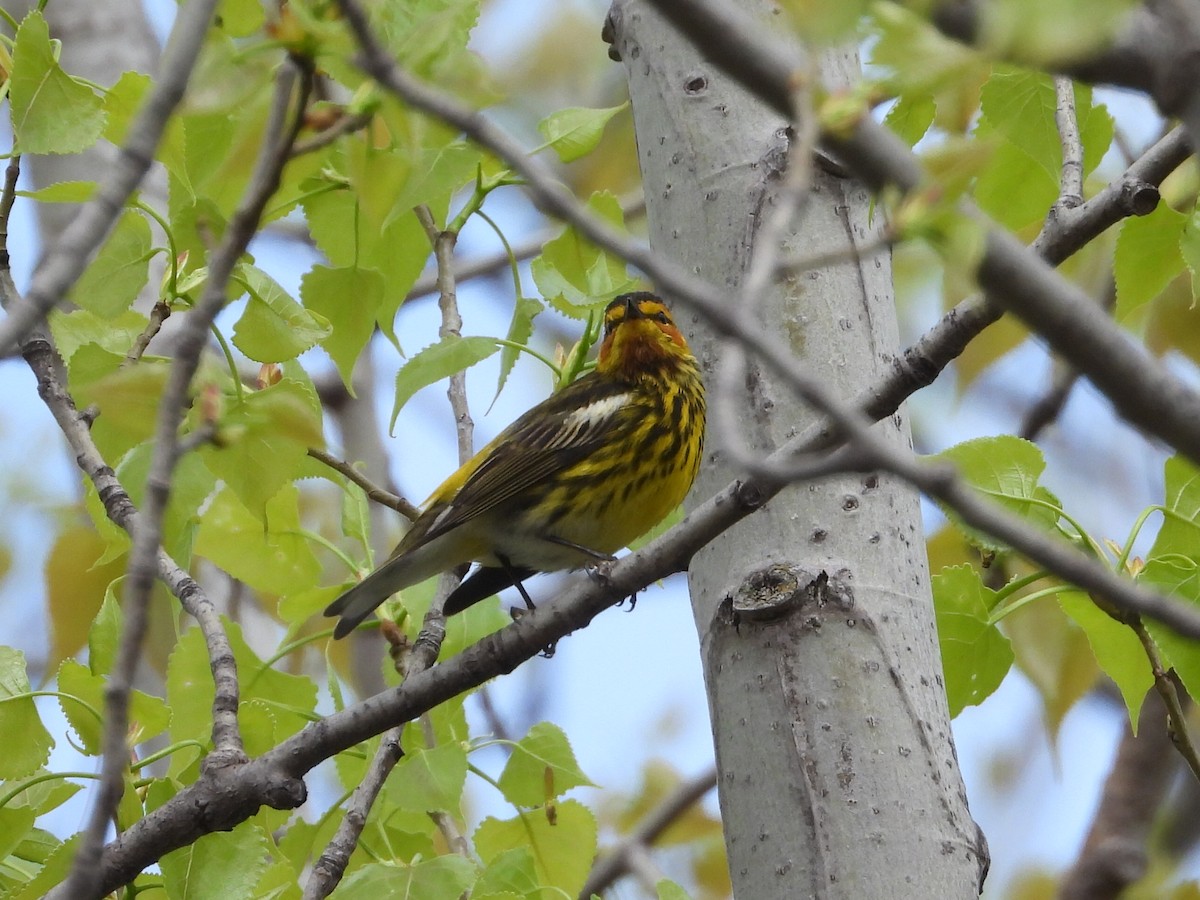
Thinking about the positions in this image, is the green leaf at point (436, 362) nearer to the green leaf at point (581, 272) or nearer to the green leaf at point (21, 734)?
the green leaf at point (581, 272)

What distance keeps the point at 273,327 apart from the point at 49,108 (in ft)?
2.01

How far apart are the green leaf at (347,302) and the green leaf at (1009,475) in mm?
1363

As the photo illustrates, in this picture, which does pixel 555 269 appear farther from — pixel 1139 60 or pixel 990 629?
pixel 1139 60

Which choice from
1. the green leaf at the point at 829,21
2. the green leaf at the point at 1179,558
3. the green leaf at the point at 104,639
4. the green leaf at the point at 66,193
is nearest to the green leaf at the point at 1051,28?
the green leaf at the point at 829,21

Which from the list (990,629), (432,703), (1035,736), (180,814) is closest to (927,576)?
(990,629)

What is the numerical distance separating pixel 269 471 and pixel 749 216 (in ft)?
3.96

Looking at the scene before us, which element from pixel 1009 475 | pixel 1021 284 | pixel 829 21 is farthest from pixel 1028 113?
pixel 829 21

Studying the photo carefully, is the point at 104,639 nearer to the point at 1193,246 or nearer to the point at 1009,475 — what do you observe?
the point at 1009,475

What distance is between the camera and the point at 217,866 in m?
2.78

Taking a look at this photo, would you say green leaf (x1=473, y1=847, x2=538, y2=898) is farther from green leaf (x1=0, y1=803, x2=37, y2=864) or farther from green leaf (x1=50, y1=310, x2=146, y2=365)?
green leaf (x1=50, y1=310, x2=146, y2=365)

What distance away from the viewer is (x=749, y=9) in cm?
333

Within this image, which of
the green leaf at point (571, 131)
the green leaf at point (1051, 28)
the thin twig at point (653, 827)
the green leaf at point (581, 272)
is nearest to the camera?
the green leaf at point (1051, 28)

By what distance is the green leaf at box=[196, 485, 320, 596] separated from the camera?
11.8ft

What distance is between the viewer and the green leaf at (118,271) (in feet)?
10.5
